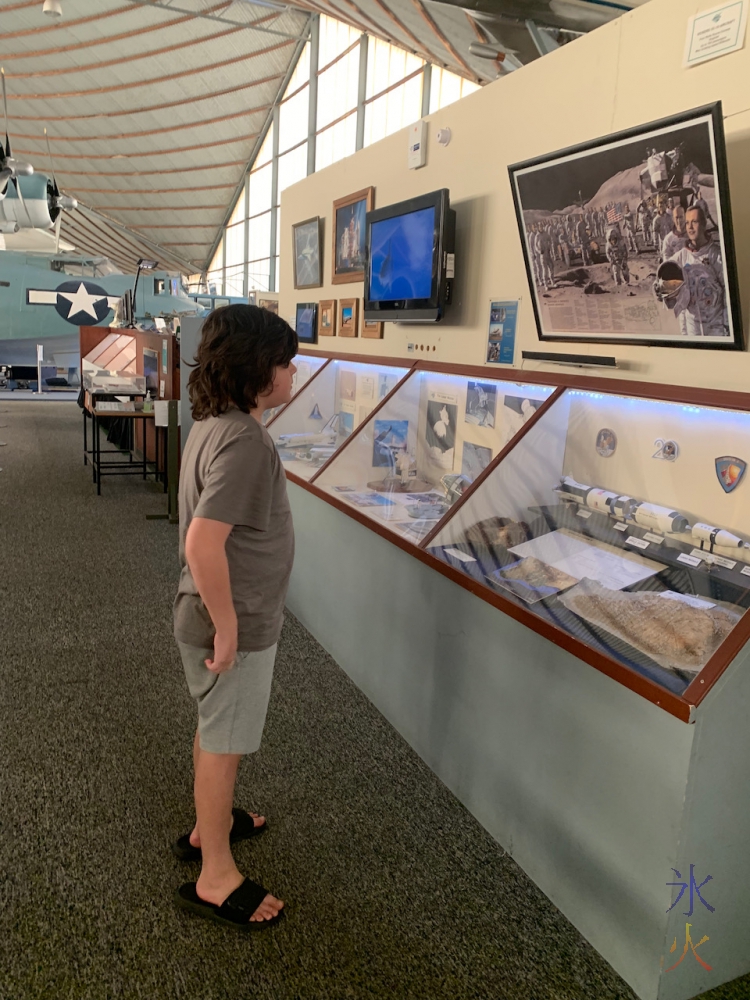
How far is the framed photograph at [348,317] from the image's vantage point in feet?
13.7

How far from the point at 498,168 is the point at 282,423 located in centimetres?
192

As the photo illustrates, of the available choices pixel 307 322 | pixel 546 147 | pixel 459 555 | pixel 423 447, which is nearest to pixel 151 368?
pixel 307 322

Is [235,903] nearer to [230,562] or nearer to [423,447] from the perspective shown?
[230,562]

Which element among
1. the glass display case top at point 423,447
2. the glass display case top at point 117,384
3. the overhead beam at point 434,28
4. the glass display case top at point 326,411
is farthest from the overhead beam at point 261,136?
the glass display case top at point 423,447

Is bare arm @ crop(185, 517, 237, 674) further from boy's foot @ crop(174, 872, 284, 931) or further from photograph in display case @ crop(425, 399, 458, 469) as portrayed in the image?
photograph in display case @ crop(425, 399, 458, 469)

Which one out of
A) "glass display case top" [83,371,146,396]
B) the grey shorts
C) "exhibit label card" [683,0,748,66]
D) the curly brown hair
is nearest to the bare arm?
the grey shorts

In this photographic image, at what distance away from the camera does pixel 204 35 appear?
16750mm

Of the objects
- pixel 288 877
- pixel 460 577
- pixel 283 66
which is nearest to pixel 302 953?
pixel 288 877

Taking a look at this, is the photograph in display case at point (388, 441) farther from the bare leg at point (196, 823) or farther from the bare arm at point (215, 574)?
the bare arm at point (215, 574)

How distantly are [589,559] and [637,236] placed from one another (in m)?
0.96

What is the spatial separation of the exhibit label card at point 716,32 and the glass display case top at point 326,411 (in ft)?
6.90

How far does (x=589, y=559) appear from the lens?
214 cm

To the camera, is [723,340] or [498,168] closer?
[723,340]

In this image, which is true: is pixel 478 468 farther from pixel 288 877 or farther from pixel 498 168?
pixel 288 877
